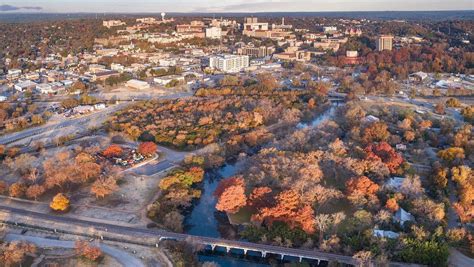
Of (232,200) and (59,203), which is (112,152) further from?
(232,200)

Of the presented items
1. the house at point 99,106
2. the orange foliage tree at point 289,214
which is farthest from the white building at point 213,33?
the orange foliage tree at point 289,214

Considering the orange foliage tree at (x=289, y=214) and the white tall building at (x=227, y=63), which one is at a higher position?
the white tall building at (x=227, y=63)

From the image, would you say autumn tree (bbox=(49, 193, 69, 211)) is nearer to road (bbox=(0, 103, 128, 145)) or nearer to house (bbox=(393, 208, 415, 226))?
road (bbox=(0, 103, 128, 145))

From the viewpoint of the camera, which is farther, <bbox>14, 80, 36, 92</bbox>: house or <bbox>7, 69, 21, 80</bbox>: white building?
<bbox>7, 69, 21, 80</bbox>: white building

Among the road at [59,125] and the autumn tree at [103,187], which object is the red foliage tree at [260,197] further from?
the road at [59,125]

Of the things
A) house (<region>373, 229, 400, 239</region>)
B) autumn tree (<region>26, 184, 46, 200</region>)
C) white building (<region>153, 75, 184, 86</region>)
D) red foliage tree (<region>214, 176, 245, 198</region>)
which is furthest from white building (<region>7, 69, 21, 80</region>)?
house (<region>373, 229, 400, 239</region>)

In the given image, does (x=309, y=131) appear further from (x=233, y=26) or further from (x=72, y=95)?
(x=233, y=26)

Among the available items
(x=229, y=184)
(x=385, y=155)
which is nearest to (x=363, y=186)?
(x=385, y=155)
